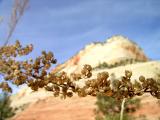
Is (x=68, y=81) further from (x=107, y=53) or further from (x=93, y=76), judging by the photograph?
(x=107, y=53)

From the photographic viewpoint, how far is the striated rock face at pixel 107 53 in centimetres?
10244

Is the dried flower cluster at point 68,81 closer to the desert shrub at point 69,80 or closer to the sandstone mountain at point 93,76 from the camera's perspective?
the desert shrub at point 69,80

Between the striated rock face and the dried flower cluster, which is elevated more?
the striated rock face

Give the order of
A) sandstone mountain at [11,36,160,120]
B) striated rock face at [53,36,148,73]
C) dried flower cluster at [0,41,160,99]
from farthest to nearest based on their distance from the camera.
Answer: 1. striated rock face at [53,36,148,73]
2. sandstone mountain at [11,36,160,120]
3. dried flower cluster at [0,41,160,99]

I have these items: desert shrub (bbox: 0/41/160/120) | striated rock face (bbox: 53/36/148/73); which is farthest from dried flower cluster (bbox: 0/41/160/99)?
striated rock face (bbox: 53/36/148/73)

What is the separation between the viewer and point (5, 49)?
9.21 meters

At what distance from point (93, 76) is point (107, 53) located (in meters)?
27.8

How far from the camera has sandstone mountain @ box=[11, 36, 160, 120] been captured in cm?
5897

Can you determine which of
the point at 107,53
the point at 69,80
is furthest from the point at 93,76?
the point at 69,80

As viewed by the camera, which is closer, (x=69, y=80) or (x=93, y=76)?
(x=69, y=80)

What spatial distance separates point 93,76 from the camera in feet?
254

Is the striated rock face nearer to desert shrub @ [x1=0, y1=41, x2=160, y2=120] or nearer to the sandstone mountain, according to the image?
the sandstone mountain

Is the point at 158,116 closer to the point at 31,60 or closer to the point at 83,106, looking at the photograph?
the point at 83,106

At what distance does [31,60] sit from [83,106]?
2032 inches
